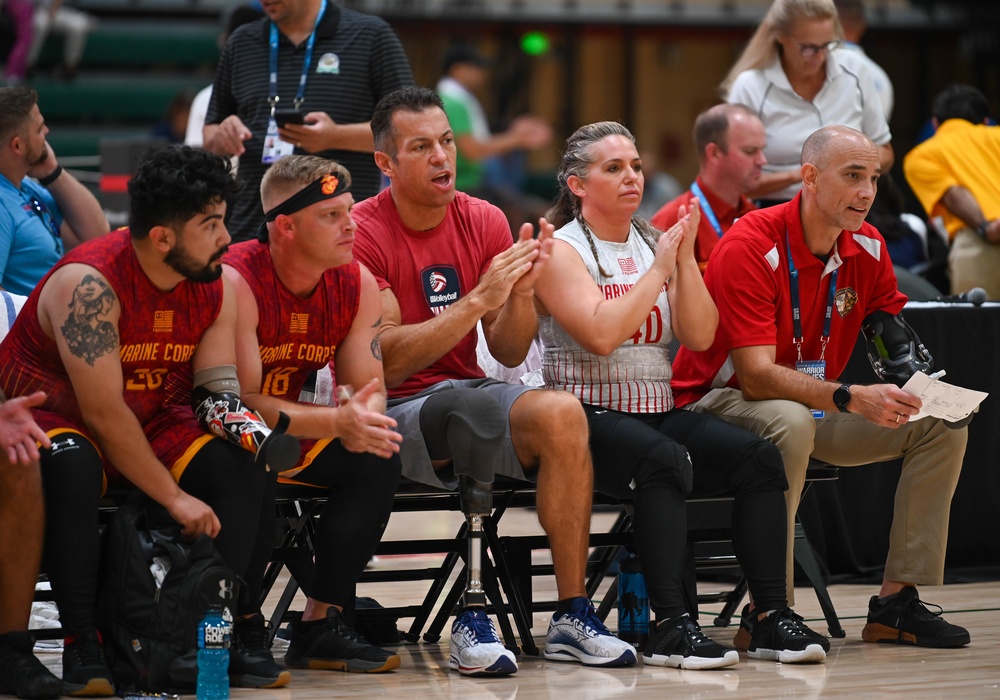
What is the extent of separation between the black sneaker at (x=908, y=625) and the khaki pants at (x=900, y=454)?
73 mm

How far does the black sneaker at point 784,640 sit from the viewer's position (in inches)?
141

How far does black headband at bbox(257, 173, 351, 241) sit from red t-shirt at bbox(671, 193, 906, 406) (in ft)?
3.97

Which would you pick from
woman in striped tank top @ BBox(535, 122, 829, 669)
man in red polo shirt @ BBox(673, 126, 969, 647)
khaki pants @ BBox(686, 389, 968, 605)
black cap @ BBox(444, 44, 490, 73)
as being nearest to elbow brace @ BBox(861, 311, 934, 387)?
man in red polo shirt @ BBox(673, 126, 969, 647)

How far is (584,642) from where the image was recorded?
11.7 ft

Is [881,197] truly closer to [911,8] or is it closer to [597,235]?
[597,235]

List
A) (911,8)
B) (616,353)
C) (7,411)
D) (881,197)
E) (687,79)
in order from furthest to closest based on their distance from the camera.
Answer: (687,79)
(911,8)
(881,197)
(616,353)
(7,411)

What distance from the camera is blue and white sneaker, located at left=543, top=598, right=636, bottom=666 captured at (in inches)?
139

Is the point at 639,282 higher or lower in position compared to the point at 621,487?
higher

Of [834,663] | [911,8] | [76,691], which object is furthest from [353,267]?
[911,8]

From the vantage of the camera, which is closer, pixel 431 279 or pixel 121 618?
pixel 121 618

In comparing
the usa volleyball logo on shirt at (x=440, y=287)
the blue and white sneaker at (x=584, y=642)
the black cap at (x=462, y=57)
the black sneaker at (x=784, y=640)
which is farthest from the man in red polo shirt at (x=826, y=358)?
the black cap at (x=462, y=57)

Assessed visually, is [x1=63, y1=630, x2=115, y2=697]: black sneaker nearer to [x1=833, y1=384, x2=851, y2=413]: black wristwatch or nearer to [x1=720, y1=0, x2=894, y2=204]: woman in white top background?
[x1=833, y1=384, x2=851, y2=413]: black wristwatch

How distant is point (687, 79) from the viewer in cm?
1448

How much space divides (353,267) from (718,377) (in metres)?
1.22
